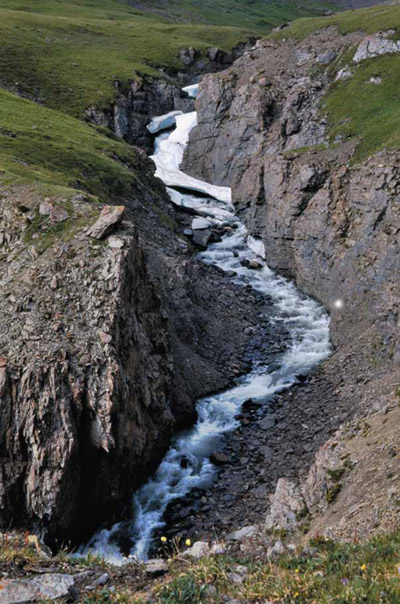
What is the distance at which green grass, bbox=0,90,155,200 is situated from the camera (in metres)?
39.1

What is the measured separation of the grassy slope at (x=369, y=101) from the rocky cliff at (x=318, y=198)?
0.65 metres

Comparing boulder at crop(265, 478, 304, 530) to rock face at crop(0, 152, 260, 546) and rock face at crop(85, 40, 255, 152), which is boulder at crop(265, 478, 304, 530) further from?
rock face at crop(85, 40, 255, 152)

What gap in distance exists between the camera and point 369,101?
57.6 meters

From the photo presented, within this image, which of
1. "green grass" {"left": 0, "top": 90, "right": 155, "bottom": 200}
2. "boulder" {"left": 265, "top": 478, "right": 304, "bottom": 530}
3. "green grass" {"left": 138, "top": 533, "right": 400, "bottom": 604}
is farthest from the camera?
"green grass" {"left": 0, "top": 90, "right": 155, "bottom": 200}

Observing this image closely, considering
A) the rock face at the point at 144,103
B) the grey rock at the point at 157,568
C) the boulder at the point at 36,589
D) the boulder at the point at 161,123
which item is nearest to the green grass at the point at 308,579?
the grey rock at the point at 157,568

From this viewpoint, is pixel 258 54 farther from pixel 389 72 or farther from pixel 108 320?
pixel 108 320

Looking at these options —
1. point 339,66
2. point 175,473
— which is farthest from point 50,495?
point 339,66

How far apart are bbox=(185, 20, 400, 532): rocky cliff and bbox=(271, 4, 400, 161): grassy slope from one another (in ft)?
2.12

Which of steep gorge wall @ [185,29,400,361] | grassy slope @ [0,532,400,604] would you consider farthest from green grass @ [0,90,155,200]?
grassy slope @ [0,532,400,604]

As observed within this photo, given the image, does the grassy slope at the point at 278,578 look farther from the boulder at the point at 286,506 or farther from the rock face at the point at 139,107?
the rock face at the point at 139,107

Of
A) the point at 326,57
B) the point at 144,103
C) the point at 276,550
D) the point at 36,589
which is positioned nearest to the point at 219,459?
the point at 276,550

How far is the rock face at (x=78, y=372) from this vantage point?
20.9 meters

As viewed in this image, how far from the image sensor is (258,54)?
3118 inches

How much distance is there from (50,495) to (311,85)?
60801 millimetres
